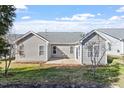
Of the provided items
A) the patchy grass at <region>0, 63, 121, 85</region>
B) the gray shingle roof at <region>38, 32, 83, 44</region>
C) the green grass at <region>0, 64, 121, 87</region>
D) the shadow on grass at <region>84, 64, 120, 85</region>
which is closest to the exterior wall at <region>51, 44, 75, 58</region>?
the gray shingle roof at <region>38, 32, 83, 44</region>

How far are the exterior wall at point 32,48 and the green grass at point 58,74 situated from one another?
144cm

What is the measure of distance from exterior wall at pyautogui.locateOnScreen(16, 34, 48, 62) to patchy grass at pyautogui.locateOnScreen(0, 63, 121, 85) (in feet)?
4.13

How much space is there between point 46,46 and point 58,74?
4223 mm

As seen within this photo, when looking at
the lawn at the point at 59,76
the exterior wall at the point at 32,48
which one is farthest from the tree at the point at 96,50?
the exterior wall at the point at 32,48

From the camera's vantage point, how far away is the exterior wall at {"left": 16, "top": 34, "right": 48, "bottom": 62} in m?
13.0

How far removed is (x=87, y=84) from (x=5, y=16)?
313 cm

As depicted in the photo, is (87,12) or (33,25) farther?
(33,25)

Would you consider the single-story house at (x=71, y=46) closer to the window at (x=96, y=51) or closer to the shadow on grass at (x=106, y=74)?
the window at (x=96, y=51)

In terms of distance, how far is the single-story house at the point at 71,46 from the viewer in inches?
495

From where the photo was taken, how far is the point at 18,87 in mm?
8883

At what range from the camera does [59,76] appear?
32.7 feet
